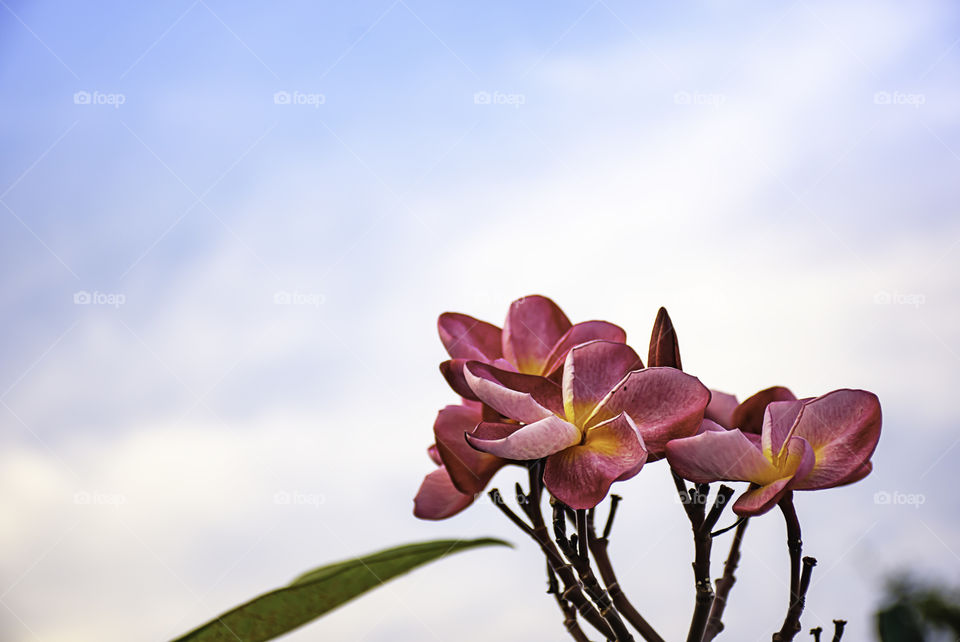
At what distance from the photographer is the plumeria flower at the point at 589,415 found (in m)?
0.36

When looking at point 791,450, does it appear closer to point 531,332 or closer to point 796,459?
point 796,459

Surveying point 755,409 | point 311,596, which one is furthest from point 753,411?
point 311,596

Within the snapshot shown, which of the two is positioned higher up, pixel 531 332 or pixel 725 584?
pixel 531 332

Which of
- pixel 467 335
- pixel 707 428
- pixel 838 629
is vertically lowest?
pixel 838 629

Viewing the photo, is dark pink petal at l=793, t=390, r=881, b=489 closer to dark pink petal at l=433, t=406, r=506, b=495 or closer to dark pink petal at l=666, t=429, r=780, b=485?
dark pink petal at l=666, t=429, r=780, b=485

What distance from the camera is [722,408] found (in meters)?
0.45

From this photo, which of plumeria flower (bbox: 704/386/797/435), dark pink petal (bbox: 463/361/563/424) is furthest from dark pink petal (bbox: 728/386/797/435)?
dark pink petal (bbox: 463/361/563/424)

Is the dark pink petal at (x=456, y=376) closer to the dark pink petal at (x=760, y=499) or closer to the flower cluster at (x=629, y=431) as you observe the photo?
the flower cluster at (x=629, y=431)

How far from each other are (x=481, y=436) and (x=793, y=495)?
0.16 m

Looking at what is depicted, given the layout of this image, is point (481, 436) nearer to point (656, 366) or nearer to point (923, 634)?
point (656, 366)

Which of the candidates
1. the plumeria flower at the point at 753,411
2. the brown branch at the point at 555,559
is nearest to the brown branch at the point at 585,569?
the brown branch at the point at 555,559

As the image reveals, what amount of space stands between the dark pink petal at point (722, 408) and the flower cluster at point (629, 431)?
42 mm

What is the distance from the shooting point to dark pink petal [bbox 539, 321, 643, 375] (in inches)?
17.1

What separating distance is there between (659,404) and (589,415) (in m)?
0.03
